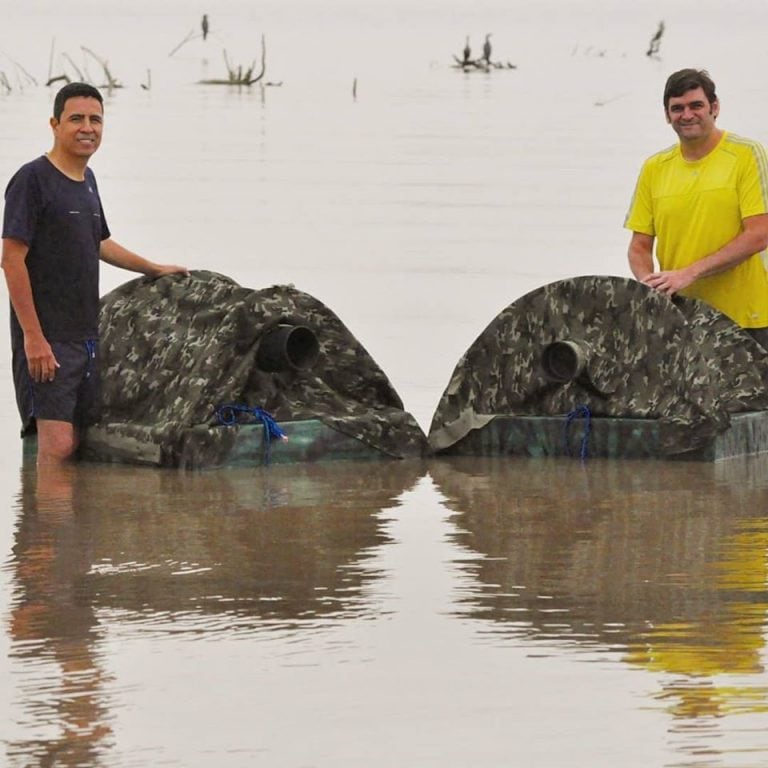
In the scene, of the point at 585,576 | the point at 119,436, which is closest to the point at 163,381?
the point at 119,436

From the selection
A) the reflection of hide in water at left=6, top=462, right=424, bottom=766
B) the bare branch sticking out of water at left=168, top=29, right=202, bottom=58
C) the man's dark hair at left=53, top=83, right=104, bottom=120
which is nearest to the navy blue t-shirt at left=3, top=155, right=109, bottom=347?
the man's dark hair at left=53, top=83, right=104, bottom=120

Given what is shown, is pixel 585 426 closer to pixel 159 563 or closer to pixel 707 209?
pixel 707 209

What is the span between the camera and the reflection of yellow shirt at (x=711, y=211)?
11.4 meters

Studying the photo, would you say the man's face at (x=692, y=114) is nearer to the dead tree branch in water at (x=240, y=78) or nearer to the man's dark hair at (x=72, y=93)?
the man's dark hair at (x=72, y=93)

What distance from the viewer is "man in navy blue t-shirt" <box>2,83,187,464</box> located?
10.9 metres

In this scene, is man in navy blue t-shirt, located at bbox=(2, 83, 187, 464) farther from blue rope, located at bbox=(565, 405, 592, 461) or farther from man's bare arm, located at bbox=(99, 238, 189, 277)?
blue rope, located at bbox=(565, 405, 592, 461)

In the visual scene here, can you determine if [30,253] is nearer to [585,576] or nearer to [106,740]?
[585,576]

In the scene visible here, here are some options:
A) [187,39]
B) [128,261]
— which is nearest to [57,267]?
[128,261]

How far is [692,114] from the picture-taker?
37.3 ft

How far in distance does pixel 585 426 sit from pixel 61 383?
7.26 ft

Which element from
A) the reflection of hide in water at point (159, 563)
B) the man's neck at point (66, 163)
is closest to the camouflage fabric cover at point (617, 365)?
the reflection of hide in water at point (159, 563)

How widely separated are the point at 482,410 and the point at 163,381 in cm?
139

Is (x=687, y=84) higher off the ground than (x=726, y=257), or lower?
higher

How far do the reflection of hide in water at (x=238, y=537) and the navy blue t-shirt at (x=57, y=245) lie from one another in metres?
0.65
